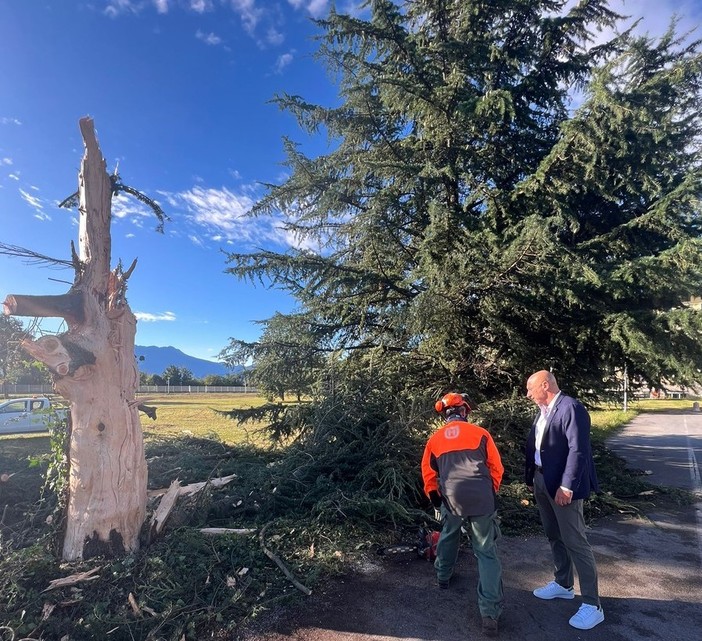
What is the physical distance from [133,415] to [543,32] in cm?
1021

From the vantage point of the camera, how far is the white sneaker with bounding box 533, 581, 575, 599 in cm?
369

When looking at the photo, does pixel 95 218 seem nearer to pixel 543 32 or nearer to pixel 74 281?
pixel 74 281

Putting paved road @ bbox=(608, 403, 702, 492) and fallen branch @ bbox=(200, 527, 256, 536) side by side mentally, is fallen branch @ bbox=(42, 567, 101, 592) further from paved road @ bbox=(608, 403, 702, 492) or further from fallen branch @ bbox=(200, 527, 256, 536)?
paved road @ bbox=(608, 403, 702, 492)

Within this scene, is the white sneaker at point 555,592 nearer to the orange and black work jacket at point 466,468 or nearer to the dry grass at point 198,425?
the orange and black work jacket at point 466,468

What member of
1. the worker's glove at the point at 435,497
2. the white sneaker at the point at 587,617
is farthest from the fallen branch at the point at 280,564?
the white sneaker at the point at 587,617

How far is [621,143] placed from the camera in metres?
6.90

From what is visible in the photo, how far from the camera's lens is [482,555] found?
11.3 ft

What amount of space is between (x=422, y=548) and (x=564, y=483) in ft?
5.96

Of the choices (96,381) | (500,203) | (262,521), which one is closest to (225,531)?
(262,521)

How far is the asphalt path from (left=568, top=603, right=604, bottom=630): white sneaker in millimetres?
44

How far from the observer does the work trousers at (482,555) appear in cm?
326

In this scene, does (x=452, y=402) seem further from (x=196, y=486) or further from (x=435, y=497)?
(x=196, y=486)

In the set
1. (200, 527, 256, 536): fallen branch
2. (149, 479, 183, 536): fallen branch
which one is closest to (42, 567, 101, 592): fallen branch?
(149, 479, 183, 536): fallen branch

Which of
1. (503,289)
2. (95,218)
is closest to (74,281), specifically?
(95,218)
